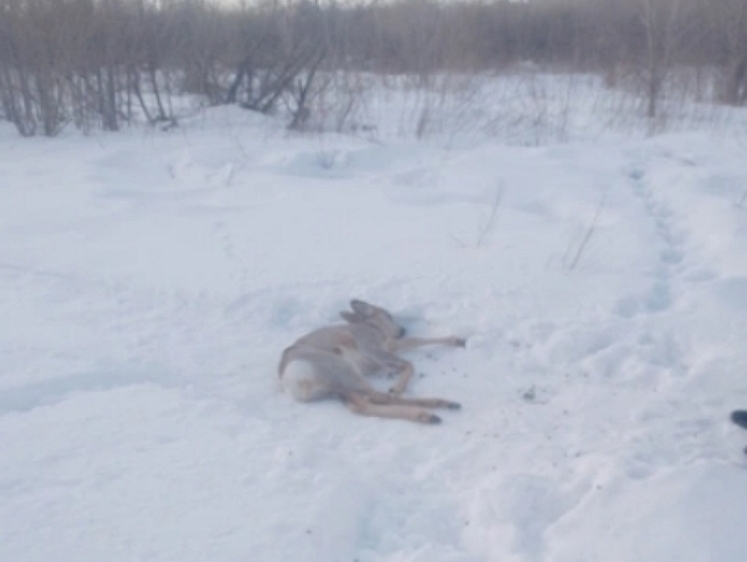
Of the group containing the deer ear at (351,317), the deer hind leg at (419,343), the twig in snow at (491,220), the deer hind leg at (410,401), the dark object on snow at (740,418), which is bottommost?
the deer hind leg at (419,343)

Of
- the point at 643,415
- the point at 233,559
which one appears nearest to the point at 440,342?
the point at 643,415

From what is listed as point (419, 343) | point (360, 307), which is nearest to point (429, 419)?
point (419, 343)

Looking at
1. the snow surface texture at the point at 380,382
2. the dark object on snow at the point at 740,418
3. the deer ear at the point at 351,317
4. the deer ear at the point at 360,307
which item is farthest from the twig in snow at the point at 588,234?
the dark object on snow at the point at 740,418

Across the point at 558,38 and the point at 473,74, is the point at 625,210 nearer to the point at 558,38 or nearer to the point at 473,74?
the point at 473,74

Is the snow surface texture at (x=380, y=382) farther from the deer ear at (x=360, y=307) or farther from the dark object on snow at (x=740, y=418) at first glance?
the deer ear at (x=360, y=307)

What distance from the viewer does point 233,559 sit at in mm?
3666

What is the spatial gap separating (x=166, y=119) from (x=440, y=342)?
8.43 meters

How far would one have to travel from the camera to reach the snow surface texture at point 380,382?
3857 mm

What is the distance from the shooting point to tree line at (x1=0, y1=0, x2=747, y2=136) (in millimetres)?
12430

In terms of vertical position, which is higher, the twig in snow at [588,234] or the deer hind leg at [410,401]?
the twig in snow at [588,234]

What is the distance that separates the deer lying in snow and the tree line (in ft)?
24.5

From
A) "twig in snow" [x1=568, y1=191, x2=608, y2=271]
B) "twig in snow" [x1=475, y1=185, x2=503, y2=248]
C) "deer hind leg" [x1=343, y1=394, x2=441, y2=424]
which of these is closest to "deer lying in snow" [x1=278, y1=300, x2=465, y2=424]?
"deer hind leg" [x1=343, y1=394, x2=441, y2=424]

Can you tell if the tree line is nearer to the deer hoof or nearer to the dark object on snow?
the deer hoof

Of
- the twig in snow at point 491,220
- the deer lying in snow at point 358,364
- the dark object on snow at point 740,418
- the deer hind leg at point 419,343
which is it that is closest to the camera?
the dark object on snow at point 740,418
